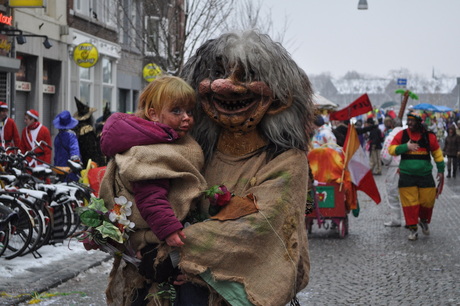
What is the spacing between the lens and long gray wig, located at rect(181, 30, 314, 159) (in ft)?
11.6

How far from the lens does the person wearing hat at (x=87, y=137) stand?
13250mm

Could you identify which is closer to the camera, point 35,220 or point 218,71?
point 218,71

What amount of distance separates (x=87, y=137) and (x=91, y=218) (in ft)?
33.2

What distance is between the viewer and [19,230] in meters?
9.16

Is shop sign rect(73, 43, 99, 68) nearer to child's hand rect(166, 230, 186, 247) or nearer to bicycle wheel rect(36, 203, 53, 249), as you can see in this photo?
bicycle wheel rect(36, 203, 53, 249)

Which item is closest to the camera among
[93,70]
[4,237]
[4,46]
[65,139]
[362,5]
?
[4,237]

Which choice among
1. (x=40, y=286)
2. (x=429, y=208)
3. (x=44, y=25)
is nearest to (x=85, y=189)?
(x=40, y=286)

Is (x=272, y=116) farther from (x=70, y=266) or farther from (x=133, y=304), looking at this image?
(x=70, y=266)

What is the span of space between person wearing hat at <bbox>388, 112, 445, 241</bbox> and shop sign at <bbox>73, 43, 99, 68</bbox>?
12.4 meters

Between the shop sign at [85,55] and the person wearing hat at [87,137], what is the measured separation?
9249mm

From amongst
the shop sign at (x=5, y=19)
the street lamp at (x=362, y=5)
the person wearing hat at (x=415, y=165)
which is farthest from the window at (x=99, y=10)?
the person wearing hat at (x=415, y=165)

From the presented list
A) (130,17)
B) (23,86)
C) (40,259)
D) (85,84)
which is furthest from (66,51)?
(40,259)

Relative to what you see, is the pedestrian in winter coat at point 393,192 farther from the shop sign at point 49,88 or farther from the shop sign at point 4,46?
the shop sign at point 49,88

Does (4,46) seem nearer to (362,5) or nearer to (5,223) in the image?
(5,223)
